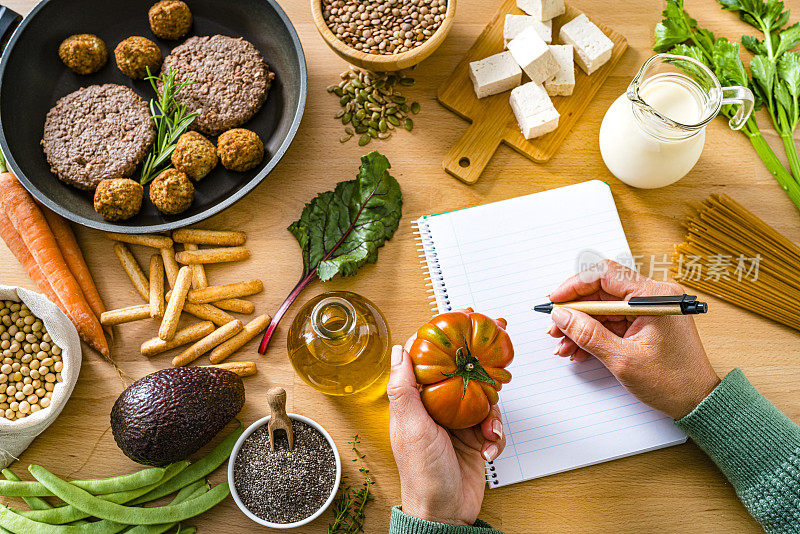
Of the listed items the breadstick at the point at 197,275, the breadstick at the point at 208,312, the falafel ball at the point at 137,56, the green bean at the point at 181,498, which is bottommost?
the green bean at the point at 181,498

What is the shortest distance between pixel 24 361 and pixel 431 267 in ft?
3.36

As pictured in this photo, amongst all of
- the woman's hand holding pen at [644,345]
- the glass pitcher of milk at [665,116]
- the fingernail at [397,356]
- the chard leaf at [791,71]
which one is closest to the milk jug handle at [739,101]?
the glass pitcher of milk at [665,116]

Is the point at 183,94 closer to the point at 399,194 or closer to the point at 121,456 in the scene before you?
the point at 399,194

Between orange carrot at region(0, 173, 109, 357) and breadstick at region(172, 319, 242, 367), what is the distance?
0.19 m

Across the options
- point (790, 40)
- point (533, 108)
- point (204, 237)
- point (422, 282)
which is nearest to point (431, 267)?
point (422, 282)

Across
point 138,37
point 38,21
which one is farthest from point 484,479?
point 38,21

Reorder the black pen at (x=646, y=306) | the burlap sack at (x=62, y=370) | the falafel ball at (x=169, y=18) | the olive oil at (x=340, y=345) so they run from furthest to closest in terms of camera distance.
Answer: the falafel ball at (x=169, y=18), the burlap sack at (x=62, y=370), the olive oil at (x=340, y=345), the black pen at (x=646, y=306)

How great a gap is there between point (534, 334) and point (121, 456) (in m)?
1.06

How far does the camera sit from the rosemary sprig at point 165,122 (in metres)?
1.52

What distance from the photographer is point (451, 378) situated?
4.00 ft

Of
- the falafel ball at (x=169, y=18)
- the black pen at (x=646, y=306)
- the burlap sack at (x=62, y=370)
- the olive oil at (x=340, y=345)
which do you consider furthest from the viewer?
the falafel ball at (x=169, y=18)

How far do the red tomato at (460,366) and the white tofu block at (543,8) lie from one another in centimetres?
88

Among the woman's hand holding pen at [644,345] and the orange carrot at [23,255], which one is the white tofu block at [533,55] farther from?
the orange carrot at [23,255]

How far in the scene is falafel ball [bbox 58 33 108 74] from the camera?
5.15 ft
